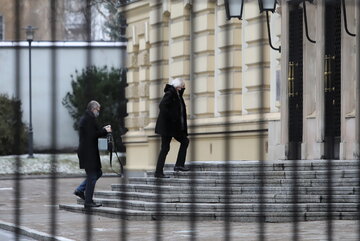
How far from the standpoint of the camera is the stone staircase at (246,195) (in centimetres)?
1532

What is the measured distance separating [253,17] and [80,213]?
373 cm

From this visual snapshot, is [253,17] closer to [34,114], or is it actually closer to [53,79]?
[34,114]

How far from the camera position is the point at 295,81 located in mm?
21750

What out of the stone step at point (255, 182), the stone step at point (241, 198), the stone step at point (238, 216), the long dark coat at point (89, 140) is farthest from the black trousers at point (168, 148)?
the stone step at point (238, 216)

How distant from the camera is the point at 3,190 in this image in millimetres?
24562

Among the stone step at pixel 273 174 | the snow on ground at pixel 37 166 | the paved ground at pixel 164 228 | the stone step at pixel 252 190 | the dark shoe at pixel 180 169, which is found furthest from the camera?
the snow on ground at pixel 37 166

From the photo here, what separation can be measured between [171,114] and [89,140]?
5.82 feet

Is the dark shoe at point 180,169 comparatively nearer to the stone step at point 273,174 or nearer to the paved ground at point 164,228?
the stone step at point 273,174

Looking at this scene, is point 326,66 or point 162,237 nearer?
point 162,237

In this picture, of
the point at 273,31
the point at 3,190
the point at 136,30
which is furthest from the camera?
the point at 136,30

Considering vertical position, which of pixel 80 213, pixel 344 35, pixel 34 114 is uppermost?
pixel 344 35

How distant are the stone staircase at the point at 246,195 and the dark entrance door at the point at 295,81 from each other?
3.18 meters

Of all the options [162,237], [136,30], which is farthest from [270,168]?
[136,30]

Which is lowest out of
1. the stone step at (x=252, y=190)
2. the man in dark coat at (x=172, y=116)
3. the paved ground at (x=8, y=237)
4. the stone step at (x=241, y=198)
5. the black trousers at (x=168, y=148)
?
the paved ground at (x=8, y=237)
